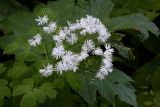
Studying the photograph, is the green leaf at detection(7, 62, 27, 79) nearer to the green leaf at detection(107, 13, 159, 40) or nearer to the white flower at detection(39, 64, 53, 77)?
the white flower at detection(39, 64, 53, 77)

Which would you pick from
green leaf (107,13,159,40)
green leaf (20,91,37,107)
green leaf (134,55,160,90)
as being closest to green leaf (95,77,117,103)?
green leaf (20,91,37,107)

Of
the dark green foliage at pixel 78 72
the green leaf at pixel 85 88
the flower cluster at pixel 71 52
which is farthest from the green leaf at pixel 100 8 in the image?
the green leaf at pixel 85 88

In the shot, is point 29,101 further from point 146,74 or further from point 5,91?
point 146,74

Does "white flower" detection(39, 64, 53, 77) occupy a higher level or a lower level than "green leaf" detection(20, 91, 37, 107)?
higher

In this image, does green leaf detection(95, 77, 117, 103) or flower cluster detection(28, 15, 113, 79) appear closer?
flower cluster detection(28, 15, 113, 79)

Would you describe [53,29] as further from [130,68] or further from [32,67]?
[130,68]

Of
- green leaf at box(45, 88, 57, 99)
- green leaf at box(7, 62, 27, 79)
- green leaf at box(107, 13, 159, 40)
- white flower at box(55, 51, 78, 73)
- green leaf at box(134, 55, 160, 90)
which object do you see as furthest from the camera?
green leaf at box(134, 55, 160, 90)

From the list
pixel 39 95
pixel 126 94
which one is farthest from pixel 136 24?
pixel 39 95
